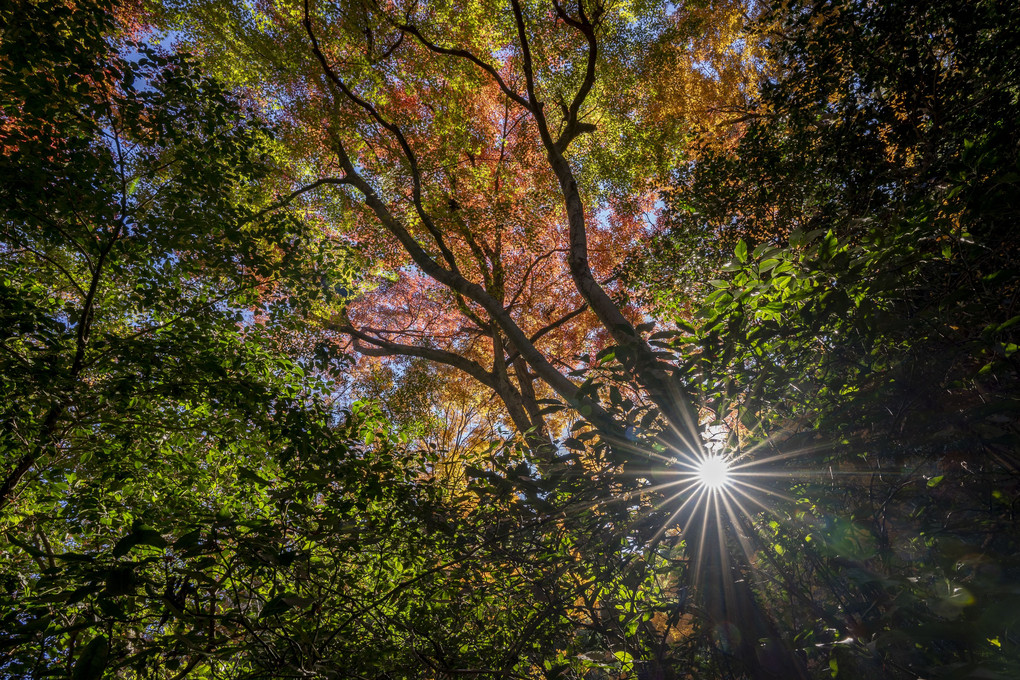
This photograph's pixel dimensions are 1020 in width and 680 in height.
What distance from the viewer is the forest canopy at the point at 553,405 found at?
4.70 feet

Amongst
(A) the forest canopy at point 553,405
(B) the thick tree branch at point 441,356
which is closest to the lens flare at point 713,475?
(A) the forest canopy at point 553,405

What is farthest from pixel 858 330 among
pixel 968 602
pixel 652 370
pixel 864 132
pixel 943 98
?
pixel 864 132

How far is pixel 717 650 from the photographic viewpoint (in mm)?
1962

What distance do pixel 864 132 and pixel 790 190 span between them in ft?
2.93

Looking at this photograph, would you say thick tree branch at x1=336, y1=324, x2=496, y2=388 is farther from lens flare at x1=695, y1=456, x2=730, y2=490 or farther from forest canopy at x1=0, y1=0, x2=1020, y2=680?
Result: lens flare at x1=695, y1=456, x2=730, y2=490

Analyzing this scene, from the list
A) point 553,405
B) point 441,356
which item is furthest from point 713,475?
point 441,356

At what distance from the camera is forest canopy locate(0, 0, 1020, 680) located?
1434mm

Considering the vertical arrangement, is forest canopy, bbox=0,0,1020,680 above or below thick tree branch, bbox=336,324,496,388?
below

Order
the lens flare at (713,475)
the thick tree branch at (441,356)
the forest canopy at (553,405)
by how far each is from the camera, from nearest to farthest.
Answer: the forest canopy at (553,405)
the lens flare at (713,475)
the thick tree branch at (441,356)

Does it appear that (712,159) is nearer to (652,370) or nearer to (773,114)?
(773,114)

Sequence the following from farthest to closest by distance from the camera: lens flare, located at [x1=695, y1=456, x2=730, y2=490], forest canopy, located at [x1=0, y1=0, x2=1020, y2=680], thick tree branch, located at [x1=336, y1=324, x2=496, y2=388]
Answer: thick tree branch, located at [x1=336, y1=324, x2=496, y2=388] < lens flare, located at [x1=695, y1=456, x2=730, y2=490] < forest canopy, located at [x1=0, y1=0, x2=1020, y2=680]

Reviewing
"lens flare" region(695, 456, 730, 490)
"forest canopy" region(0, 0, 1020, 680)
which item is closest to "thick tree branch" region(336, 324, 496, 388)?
"forest canopy" region(0, 0, 1020, 680)

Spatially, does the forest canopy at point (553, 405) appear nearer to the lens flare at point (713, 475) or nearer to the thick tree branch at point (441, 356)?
the lens flare at point (713, 475)

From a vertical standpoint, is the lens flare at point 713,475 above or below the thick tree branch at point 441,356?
below
